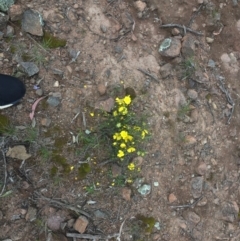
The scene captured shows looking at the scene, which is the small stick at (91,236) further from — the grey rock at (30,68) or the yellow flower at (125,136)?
the grey rock at (30,68)

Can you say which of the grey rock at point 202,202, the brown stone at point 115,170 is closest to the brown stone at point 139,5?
the brown stone at point 115,170

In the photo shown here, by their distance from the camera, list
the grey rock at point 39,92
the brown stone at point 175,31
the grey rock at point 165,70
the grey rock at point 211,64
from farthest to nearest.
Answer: the grey rock at point 211,64 < the brown stone at point 175,31 < the grey rock at point 165,70 < the grey rock at point 39,92

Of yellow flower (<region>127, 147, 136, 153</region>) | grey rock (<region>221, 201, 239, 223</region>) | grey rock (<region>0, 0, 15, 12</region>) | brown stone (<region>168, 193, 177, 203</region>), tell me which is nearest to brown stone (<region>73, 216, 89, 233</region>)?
yellow flower (<region>127, 147, 136, 153</region>)

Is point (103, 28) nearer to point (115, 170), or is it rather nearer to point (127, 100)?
point (127, 100)

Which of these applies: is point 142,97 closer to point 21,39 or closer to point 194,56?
point 194,56

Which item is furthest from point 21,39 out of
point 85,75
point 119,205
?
point 119,205

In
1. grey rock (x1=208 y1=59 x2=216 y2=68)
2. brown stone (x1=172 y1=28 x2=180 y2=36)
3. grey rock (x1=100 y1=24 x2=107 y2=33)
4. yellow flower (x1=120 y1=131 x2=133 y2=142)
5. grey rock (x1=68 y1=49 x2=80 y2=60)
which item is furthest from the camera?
grey rock (x1=208 y1=59 x2=216 y2=68)

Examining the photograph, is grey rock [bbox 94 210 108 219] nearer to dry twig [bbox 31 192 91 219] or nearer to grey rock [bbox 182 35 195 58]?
dry twig [bbox 31 192 91 219]
